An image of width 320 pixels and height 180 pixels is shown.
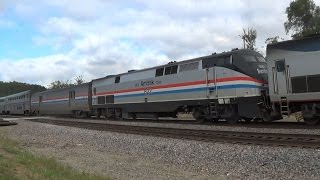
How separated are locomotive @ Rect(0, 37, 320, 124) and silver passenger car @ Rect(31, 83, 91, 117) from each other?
4.49 m

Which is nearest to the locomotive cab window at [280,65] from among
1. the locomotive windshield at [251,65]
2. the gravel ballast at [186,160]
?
the locomotive windshield at [251,65]

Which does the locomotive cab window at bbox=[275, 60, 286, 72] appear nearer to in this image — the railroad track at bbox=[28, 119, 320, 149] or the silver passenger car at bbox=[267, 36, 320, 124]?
the silver passenger car at bbox=[267, 36, 320, 124]

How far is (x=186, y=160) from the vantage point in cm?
1227

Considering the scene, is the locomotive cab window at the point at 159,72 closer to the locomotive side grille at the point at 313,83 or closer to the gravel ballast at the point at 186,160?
the gravel ballast at the point at 186,160

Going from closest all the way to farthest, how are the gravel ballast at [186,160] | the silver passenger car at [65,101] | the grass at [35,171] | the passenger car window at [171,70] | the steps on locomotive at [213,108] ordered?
the grass at [35,171], the gravel ballast at [186,160], the steps on locomotive at [213,108], the passenger car window at [171,70], the silver passenger car at [65,101]

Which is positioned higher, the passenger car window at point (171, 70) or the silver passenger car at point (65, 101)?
the passenger car window at point (171, 70)

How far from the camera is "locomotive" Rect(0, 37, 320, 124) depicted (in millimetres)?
18547

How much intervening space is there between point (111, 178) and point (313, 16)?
5283cm

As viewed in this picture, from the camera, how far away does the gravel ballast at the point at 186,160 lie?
32.7ft

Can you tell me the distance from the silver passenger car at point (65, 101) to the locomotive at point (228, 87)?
14.7 feet

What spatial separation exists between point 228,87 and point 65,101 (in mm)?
28543

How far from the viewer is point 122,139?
18.5m

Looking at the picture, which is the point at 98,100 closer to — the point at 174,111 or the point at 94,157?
the point at 174,111

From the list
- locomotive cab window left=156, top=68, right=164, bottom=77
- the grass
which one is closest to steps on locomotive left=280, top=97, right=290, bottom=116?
locomotive cab window left=156, top=68, right=164, bottom=77
